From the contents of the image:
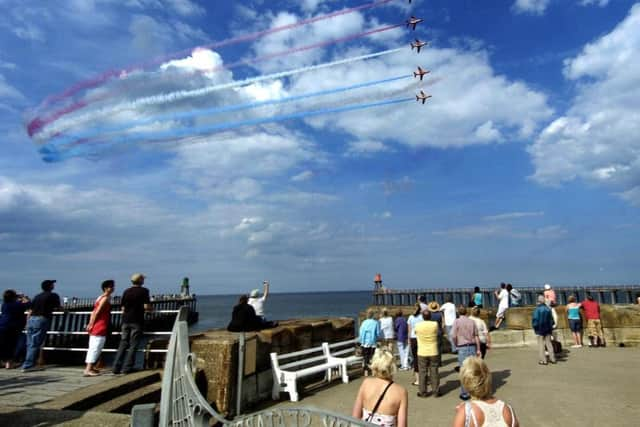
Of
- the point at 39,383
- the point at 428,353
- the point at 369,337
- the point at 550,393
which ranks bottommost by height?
the point at 550,393

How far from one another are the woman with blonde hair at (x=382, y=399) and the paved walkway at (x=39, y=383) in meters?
4.31

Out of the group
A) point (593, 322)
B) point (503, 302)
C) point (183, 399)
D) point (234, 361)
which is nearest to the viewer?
point (183, 399)

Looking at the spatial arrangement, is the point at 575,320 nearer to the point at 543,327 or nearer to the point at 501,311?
the point at 501,311

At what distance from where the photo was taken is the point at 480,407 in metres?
3.03

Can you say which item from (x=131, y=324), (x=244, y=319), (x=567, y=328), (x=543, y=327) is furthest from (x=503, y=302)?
(x=131, y=324)

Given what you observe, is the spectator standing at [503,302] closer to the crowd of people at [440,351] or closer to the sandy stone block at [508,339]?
the crowd of people at [440,351]

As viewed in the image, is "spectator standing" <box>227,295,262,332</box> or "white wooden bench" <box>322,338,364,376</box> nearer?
"spectator standing" <box>227,295,262,332</box>

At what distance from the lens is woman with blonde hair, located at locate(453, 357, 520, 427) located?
297 cm

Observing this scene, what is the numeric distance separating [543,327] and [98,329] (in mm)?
9713

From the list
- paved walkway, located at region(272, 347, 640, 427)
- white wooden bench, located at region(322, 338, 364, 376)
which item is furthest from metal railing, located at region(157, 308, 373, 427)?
white wooden bench, located at region(322, 338, 364, 376)

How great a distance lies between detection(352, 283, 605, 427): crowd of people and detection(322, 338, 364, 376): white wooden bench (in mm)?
372

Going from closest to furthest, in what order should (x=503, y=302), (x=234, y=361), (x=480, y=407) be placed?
(x=480, y=407), (x=234, y=361), (x=503, y=302)

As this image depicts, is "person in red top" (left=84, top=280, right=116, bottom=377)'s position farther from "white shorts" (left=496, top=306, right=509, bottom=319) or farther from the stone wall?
"white shorts" (left=496, top=306, right=509, bottom=319)

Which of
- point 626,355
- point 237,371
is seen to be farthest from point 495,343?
point 237,371
